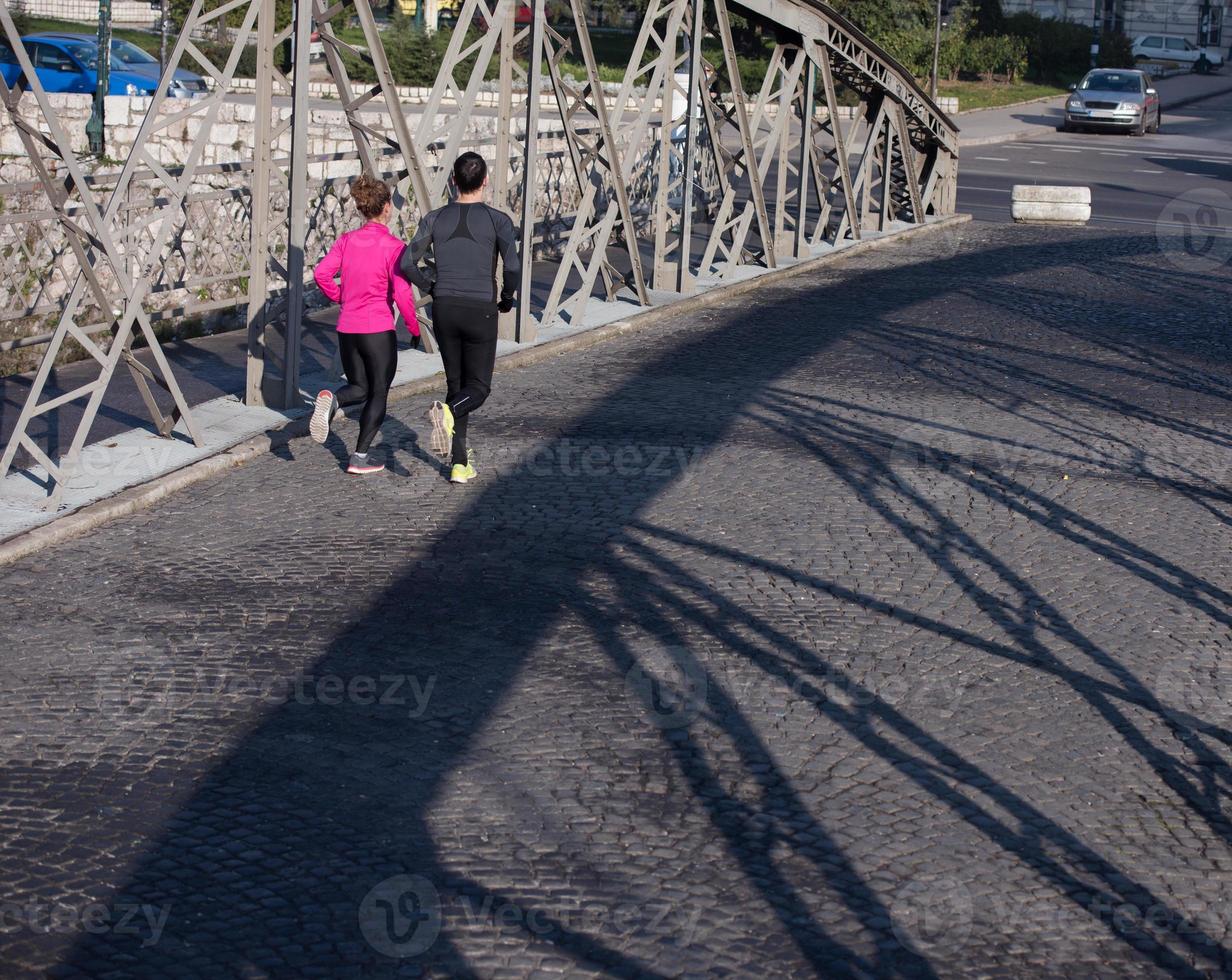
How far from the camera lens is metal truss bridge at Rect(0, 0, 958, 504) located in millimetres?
10297

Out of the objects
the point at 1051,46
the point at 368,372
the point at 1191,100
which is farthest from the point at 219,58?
the point at 368,372

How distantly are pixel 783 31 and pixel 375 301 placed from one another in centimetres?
1103

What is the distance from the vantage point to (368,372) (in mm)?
10312

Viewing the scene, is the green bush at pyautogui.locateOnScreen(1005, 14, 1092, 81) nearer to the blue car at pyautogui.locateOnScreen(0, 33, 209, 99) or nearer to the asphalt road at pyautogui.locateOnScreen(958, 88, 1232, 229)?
the asphalt road at pyautogui.locateOnScreen(958, 88, 1232, 229)

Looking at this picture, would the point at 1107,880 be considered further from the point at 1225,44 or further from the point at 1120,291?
the point at 1225,44

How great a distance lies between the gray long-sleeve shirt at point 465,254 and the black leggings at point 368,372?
474 millimetres

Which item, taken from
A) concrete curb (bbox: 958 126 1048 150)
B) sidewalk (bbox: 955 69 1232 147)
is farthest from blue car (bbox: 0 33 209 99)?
concrete curb (bbox: 958 126 1048 150)

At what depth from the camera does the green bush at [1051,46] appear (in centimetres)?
6088

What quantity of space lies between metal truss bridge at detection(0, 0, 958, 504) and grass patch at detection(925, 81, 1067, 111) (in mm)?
21990

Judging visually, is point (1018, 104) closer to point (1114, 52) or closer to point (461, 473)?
point (1114, 52)

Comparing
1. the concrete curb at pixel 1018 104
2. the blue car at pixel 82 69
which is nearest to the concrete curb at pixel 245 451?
the blue car at pixel 82 69

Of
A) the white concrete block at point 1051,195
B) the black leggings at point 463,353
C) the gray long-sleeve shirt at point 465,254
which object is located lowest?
the black leggings at point 463,353

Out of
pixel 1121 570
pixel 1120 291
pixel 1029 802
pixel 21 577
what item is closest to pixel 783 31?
pixel 1120 291

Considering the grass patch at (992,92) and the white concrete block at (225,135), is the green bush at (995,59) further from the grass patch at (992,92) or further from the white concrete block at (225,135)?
the white concrete block at (225,135)
